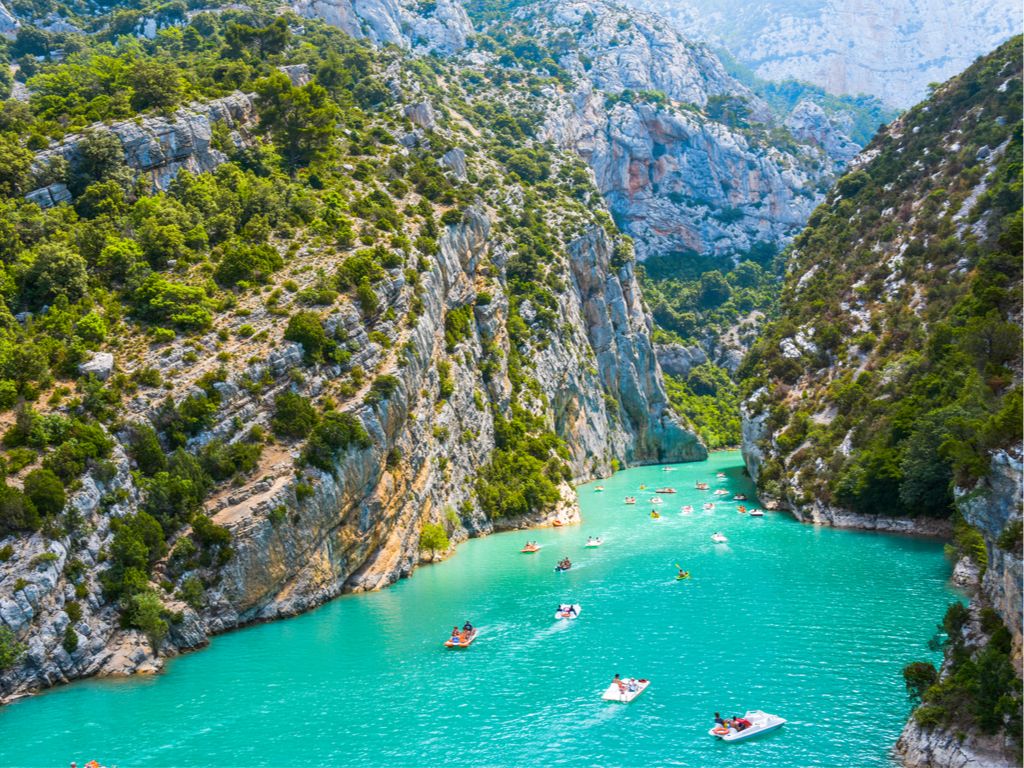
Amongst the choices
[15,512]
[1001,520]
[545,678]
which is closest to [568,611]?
[545,678]

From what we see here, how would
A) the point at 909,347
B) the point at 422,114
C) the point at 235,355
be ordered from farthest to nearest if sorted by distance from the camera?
the point at 422,114 → the point at 909,347 → the point at 235,355

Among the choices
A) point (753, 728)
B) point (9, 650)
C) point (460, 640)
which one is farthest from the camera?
point (460, 640)

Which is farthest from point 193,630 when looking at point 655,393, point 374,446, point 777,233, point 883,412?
point 777,233

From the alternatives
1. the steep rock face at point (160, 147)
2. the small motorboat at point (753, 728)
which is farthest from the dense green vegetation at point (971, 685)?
the steep rock face at point (160, 147)

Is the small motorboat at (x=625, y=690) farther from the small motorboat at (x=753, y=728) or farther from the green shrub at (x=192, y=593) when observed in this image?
the green shrub at (x=192, y=593)

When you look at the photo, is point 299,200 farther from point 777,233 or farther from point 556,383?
point 777,233

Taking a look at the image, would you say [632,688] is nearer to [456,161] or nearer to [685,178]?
[456,161]
